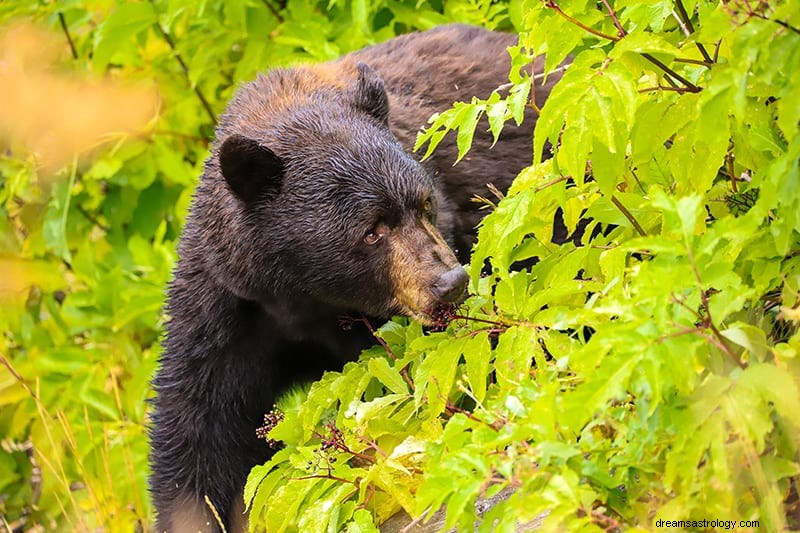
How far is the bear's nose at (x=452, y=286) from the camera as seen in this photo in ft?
10.9

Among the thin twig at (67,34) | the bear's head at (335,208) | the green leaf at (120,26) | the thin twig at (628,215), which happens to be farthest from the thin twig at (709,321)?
the thin twig at (67,34)

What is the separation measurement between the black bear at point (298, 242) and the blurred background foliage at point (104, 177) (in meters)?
1.07

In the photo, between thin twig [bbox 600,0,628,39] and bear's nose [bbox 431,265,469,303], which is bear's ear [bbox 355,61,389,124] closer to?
bear's nose [bbox 431,265,469,303]

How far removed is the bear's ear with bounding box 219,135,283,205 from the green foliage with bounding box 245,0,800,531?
2.48ft

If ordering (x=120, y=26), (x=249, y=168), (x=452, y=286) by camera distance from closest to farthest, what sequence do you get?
1. (x=452, y=286)
2. (x=249, y=168)
3. (x=120, y=26)

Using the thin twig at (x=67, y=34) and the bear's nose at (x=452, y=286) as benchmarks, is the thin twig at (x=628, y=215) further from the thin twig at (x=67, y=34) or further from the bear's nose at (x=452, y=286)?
the thin twig at (x=67, y=34)

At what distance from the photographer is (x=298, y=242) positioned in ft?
12.1

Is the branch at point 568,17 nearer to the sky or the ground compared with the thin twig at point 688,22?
nearer to the sky

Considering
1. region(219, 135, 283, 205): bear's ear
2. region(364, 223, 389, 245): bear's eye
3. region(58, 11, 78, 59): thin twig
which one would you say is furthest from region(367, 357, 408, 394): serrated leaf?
region(58, 11, 78, 59): thin twig

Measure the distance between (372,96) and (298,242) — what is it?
61 cm

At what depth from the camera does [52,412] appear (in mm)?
5781

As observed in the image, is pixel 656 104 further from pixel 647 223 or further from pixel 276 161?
pixel 276 161

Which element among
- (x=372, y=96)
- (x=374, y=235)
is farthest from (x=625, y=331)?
(x=372, y=96)

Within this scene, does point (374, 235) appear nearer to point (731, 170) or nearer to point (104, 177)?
point (731, 170)
